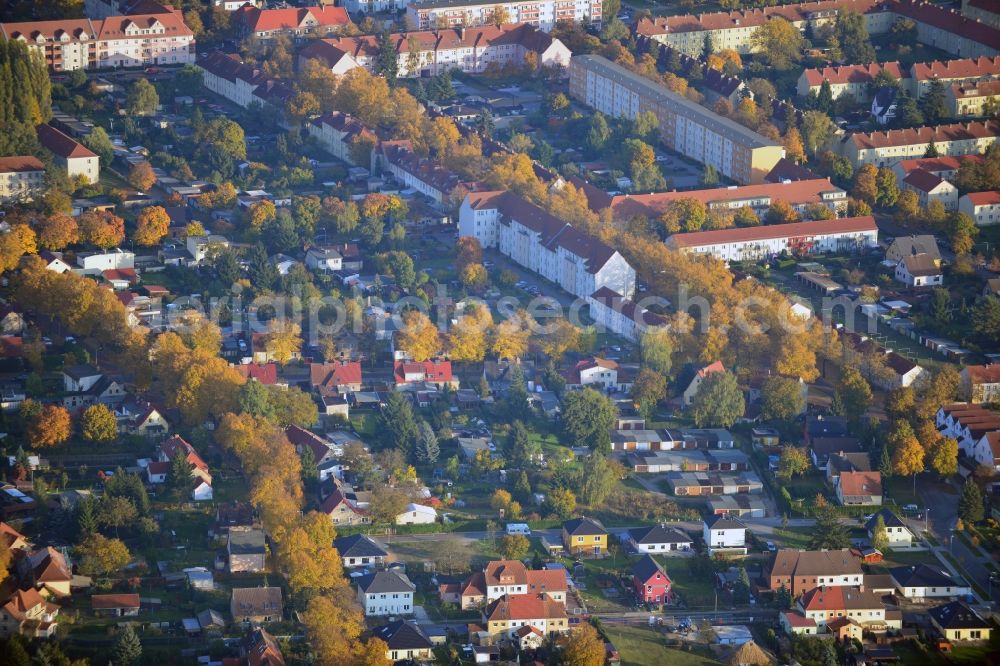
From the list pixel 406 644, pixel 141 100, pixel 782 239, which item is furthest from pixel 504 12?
pixel 406 644

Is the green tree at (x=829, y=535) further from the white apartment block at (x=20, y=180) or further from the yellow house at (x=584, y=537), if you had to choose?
the white apartment block at (x=20, y=180)

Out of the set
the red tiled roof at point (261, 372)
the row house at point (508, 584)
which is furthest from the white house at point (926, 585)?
the red tiled roof at point (261, 372)

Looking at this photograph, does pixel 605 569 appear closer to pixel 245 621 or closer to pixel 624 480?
pixel 624 480

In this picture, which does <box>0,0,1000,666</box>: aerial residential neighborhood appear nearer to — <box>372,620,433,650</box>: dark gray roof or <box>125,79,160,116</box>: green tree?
<box>372,620,433,650</box>: dark gray roof

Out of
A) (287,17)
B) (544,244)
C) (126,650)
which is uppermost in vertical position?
(287,17)

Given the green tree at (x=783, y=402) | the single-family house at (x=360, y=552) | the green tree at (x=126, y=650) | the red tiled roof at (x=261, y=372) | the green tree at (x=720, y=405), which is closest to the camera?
the green tree at (x=126, y=650)

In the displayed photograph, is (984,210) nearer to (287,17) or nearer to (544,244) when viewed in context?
(544,244)

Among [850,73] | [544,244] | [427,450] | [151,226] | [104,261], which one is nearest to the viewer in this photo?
[427,450]

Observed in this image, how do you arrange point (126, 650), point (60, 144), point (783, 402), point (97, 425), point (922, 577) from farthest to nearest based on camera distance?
1. point (60, 144)
2. point (783, 402)
3. point (97, 425)
4. point (922, 577)
5. point (126, 650)
